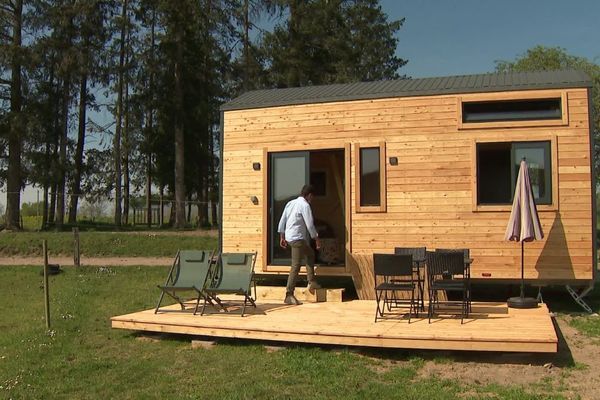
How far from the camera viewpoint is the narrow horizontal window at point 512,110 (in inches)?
337

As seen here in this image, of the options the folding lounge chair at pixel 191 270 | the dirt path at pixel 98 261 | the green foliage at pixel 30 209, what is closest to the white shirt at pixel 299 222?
the folding lounge chair at pixel 191 270

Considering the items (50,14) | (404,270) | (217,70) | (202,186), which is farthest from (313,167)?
(202,186)

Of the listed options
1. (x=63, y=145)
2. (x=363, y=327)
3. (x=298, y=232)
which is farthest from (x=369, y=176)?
(x=63, y=145)

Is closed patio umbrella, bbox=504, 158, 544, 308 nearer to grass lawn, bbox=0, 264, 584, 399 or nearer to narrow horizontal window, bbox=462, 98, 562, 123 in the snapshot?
narrow horizontal window, bbox=462, 98, 562, 123

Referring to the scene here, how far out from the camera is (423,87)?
30.5 ft

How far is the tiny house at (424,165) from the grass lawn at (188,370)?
9.92ft

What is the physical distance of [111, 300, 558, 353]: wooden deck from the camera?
5719mm

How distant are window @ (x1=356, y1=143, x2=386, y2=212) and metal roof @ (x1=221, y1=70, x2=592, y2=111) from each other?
2.80 feet

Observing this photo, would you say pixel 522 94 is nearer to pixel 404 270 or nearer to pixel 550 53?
pixel 404 270

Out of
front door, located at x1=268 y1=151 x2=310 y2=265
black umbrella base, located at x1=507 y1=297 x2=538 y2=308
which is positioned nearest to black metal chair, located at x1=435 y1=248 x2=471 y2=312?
black umbrella base, located at x1=507 y1=297 x2=538 y2=308

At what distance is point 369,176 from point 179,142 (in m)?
18.0

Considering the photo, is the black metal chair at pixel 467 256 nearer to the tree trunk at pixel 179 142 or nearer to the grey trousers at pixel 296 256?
the grey trousers at pixel 296 256

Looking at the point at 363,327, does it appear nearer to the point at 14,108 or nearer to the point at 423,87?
the point at 423,87

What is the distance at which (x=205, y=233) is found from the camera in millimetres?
22125
